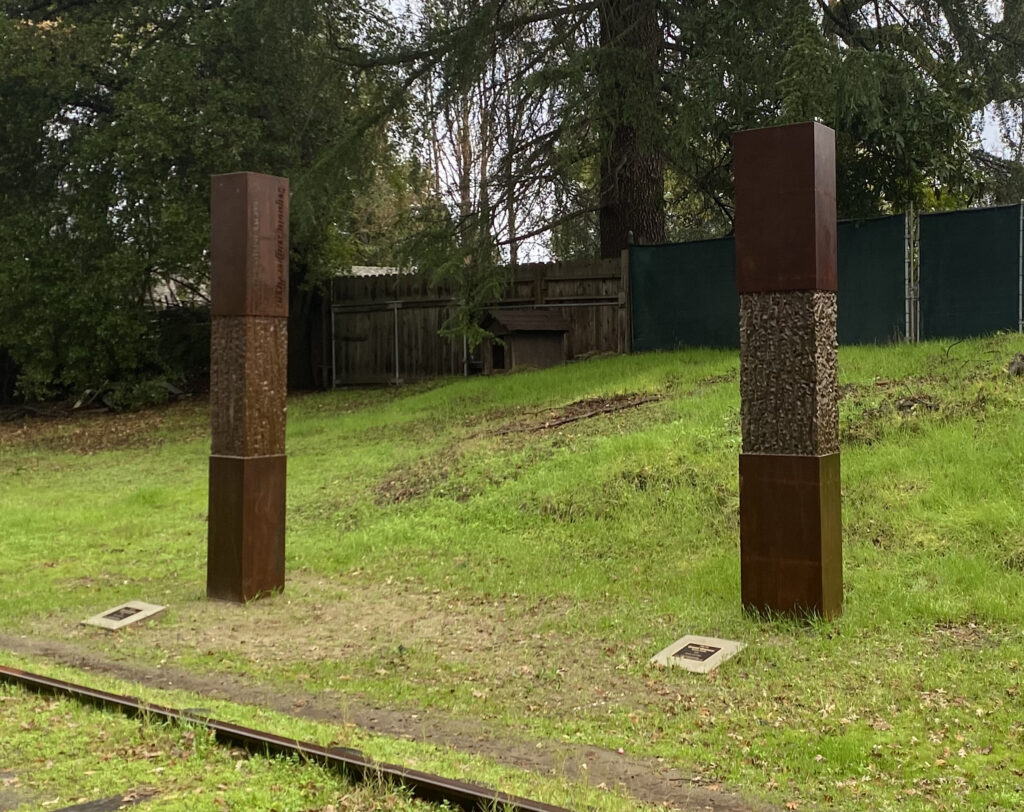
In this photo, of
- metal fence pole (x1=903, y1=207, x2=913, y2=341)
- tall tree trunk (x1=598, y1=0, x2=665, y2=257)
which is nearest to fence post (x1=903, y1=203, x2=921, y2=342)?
metal fence pole (x1=903, y1=207, x2=913, y2=341)

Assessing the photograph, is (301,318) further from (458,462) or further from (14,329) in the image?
(458,462)

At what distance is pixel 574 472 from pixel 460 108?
9388 millimetres

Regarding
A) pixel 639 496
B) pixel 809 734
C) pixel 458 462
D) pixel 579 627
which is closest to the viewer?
pixel 809 734

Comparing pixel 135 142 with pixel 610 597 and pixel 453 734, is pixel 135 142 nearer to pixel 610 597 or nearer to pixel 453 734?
pixel 610 597

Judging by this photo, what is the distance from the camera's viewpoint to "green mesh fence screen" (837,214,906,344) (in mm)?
14391

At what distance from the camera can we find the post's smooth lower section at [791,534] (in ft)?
21.4

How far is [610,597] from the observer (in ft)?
25.0

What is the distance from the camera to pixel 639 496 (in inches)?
371

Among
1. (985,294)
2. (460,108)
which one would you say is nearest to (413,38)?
(460,108)

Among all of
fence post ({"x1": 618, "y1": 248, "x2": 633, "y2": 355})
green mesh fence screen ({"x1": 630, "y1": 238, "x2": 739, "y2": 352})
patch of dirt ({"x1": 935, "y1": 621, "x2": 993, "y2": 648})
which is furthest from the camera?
fence post ({"x1": 618, "y1": 248, "x2": 633, "y2": 355})

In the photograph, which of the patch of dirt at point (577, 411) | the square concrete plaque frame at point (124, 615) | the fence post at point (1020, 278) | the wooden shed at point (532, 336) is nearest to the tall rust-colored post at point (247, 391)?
the square concrete plaque frame at point (124, 615)

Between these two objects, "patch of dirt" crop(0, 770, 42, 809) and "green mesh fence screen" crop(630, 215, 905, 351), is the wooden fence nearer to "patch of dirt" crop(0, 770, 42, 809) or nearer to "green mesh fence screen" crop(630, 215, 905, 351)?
"green mesh fence screen" crop(630, 215, 905, 351)

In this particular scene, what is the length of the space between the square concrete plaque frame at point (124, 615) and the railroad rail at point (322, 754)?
5.46ft

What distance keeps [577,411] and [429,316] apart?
26.2 feet
